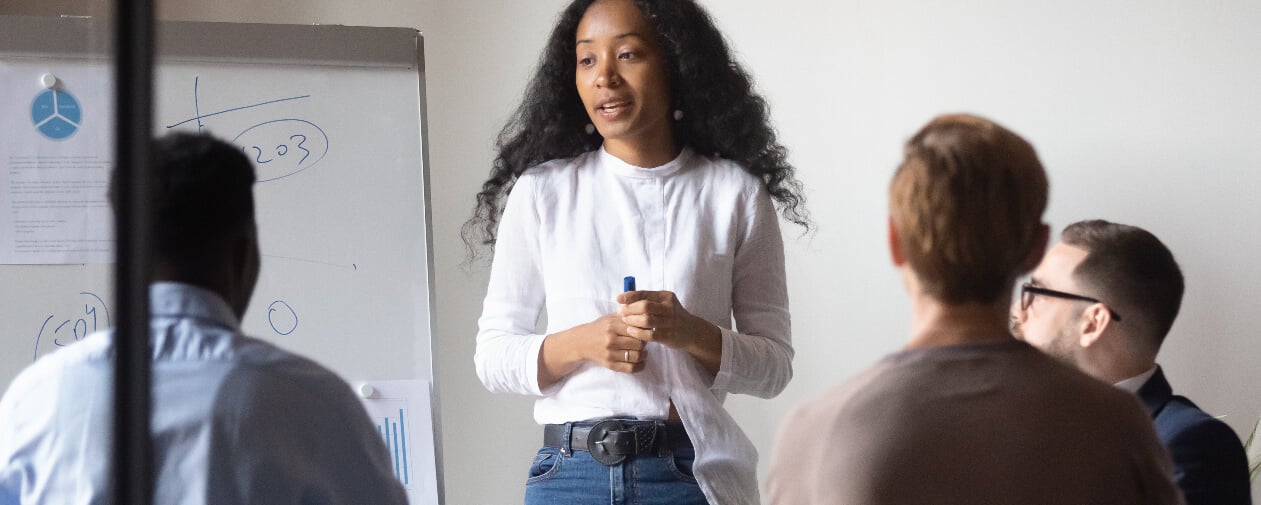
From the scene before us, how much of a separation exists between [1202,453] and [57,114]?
0.88m

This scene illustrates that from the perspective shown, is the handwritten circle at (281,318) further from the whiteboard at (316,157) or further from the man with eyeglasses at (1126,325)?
the man with eyeglasses at (1126,325)

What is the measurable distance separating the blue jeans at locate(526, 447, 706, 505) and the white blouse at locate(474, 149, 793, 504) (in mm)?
13

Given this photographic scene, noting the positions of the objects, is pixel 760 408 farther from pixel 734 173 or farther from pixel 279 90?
pixel 279 90

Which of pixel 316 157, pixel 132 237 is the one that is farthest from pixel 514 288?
pixel 132 237

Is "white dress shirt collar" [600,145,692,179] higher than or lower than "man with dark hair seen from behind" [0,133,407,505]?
higher

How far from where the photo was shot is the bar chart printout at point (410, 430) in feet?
3.44

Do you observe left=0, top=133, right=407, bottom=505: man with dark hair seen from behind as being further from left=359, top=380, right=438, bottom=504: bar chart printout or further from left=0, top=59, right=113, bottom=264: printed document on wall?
left=359, top=380, right=438, bottom=504: bar chart printout

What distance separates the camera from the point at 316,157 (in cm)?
99

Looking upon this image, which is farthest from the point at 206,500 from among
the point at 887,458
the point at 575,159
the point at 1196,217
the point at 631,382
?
the point at 1196,217

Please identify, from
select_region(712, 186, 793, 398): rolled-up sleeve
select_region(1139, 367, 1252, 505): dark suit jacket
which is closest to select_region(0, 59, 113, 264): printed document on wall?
select_region(712, 186, 793, 398): rolled-up sleeve

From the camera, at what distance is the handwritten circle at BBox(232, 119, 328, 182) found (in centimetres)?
88

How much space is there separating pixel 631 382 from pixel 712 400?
0.07 metres

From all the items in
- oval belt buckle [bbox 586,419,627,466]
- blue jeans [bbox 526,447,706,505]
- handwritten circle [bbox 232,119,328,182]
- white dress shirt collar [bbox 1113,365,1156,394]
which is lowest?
blue jeans [bbox 526,447,706,505]

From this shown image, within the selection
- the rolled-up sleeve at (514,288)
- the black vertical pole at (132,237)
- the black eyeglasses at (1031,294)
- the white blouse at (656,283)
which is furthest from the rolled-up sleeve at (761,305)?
the black vertical pole at (132,237)
